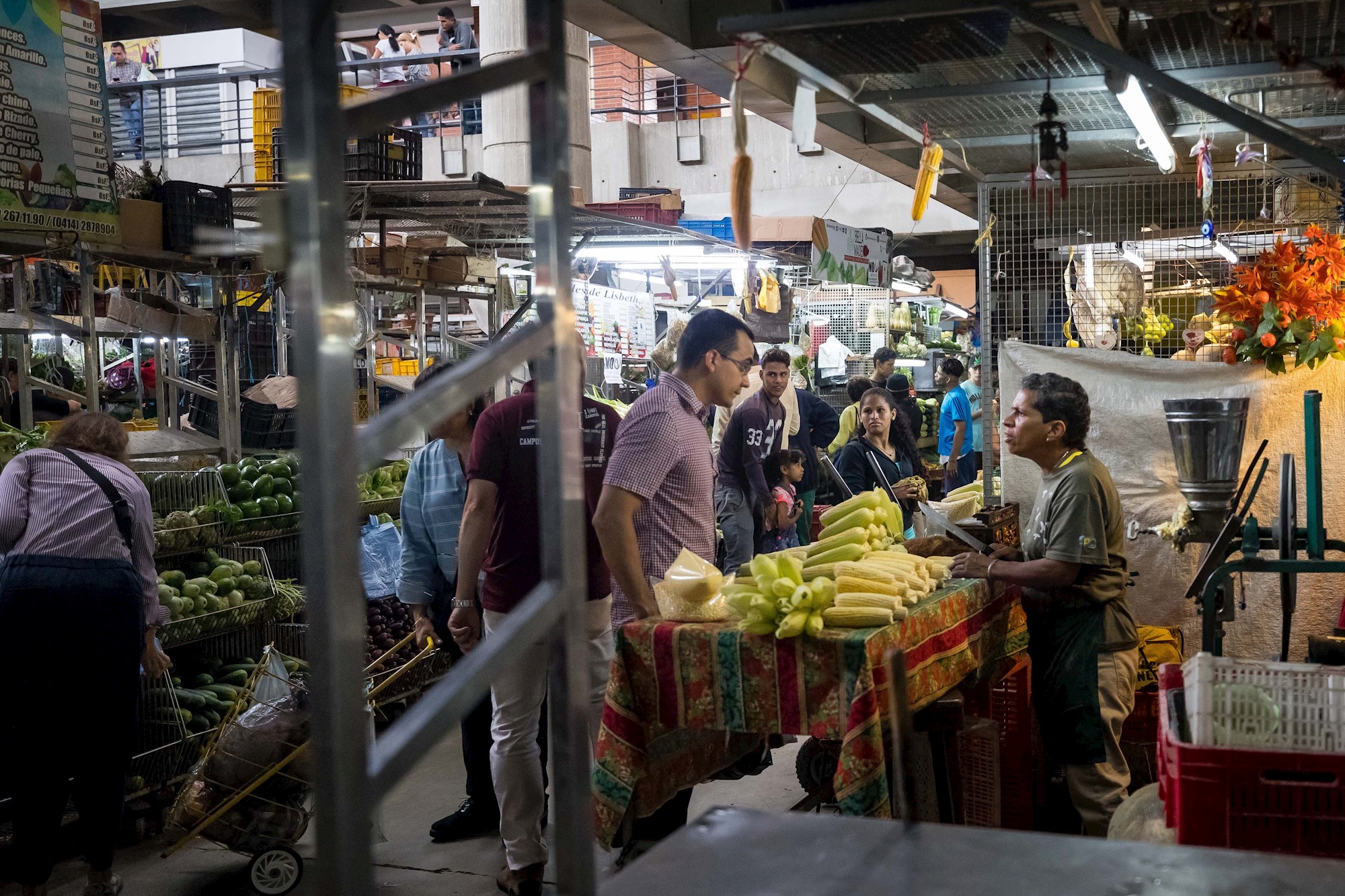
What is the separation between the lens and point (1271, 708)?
255cm

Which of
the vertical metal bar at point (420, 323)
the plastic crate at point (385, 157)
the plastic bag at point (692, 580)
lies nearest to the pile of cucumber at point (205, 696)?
the plastic bag at point (692, 580)

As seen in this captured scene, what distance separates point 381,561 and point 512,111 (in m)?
6.70

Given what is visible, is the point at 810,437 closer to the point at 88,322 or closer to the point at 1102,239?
the point at 1102,239

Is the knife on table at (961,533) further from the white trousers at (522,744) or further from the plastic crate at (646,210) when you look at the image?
the plastic crate at (646,210)

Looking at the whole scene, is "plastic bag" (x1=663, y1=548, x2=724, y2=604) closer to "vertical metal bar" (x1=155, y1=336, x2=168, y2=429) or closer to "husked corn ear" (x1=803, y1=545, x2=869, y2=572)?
"husked corn ear" (x1=803, y1=545, x2=869, y2=572)

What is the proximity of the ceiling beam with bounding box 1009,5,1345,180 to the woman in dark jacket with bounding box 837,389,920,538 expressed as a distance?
4.27 meters

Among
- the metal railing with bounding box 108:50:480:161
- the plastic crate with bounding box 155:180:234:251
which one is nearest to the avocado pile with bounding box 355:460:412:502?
the plastic crate with bounding box 155:180:234:251

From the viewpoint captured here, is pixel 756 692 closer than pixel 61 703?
Yes

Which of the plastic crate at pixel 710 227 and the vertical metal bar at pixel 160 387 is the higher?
the plastic crate at pixel 710 227

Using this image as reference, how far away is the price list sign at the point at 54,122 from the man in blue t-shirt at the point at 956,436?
7317 mm

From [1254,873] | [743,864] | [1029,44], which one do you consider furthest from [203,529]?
[1254,873]

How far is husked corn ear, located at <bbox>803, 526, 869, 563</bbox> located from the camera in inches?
166

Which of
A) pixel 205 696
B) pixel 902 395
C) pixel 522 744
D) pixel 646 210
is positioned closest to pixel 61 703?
pixel 205 696

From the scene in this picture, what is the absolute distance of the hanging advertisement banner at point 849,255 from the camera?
9320 mm
